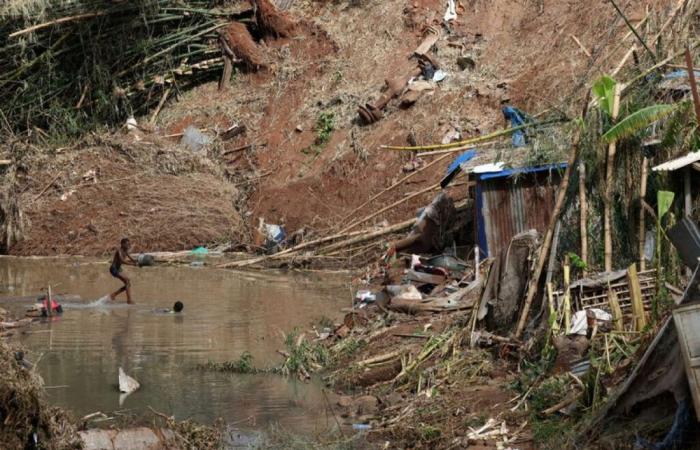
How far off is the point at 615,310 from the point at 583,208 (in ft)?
4.66

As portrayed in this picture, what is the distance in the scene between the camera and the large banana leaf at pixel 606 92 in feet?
34.9

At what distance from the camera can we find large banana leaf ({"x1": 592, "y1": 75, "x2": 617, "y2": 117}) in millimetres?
10648

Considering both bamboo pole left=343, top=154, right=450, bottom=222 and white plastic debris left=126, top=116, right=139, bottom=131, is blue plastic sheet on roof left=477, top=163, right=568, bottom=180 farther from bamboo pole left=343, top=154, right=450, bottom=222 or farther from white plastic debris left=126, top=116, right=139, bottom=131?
white plastic debris left=126, top=116, right=139, bottom=131

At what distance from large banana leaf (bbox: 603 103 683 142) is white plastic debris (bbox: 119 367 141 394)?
17.0ft

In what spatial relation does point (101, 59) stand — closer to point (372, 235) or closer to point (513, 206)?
point (372, 235)

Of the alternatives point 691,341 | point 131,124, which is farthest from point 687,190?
point 131,124

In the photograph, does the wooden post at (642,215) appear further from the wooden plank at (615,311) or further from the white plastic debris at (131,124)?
the white plastic debris at (131,124)

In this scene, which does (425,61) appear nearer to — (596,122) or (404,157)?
A: (404,157)

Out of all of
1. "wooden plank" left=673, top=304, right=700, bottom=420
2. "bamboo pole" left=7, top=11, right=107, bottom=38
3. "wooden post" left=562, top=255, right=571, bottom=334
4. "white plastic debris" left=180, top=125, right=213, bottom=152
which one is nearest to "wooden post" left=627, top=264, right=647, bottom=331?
"wooden post" left=562, top=255, right=571, bottom=334

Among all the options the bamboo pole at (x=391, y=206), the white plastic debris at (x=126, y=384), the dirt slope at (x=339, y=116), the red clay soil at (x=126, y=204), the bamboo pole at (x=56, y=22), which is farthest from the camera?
the bamboo pole at (x=56, y=22)

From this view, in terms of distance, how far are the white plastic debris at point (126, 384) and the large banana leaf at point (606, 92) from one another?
5.41 meters

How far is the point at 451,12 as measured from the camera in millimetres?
25703

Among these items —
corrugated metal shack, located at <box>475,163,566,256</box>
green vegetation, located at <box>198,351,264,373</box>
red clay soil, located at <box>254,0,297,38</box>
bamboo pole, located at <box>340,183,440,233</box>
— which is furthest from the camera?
red clay soil, located at <box>254,0,297,38</box>

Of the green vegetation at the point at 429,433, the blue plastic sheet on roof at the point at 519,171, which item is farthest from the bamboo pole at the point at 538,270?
the blue plastic sheet on roof at the point at 519,171
